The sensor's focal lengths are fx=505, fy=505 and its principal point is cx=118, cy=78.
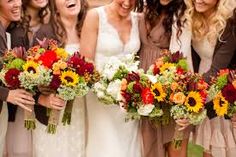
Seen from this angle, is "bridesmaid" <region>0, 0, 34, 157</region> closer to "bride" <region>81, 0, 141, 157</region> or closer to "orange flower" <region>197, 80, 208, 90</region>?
"bride" <region>81, 0, 141, 157</region>

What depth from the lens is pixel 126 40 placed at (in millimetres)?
4566

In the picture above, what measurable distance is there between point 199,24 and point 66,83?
4.79 feet

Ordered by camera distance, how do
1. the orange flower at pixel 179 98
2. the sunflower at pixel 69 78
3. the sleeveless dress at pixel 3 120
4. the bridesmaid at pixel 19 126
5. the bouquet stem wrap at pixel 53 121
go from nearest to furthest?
the orange flower at pixel 179 98
the sunflower at pixel 69 78
the bouquet stem wrap at pixel 53 121
the sleeveless dress at pixel 3 120
the bridesmaid at pixel 19 126

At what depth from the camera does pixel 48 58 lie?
401 centimetres

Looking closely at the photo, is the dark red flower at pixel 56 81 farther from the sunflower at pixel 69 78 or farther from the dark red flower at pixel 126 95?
the dark red flower at pixel 126 95

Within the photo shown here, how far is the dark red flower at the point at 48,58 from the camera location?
3.99m

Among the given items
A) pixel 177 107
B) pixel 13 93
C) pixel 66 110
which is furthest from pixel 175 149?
pixel 13 93

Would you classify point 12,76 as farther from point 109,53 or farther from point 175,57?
point 175,57

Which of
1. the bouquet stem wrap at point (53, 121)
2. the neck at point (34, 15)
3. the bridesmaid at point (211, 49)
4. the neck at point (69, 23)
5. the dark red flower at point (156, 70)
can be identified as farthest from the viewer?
the neck at point (34, 15)

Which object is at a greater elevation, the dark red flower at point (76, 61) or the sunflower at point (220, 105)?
the dark red flower at point (76, 61)

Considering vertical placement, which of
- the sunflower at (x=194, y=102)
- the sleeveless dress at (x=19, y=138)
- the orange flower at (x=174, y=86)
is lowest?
the sleeveless dress at (x=19, y=138)

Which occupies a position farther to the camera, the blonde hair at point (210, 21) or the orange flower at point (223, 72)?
the blonde hair at point (210, 21)

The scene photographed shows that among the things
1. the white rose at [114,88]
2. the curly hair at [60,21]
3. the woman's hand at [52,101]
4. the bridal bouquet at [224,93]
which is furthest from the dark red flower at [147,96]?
the curly hair at [60,21]

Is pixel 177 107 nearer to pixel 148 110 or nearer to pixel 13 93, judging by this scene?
pixel 148 110
